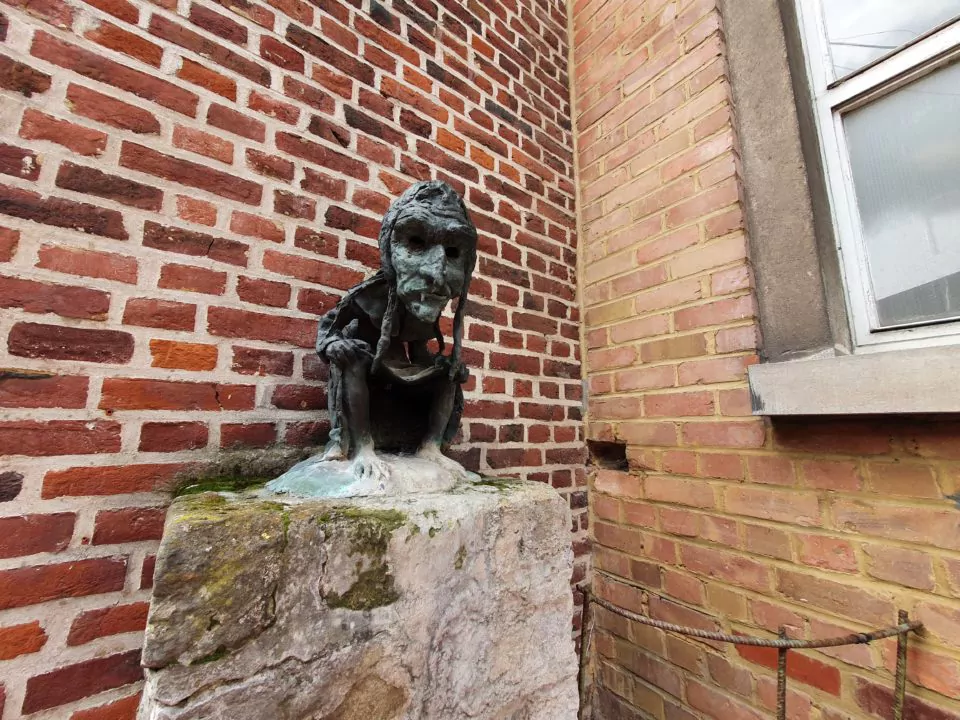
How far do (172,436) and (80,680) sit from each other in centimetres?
47

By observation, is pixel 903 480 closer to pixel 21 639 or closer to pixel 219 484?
pixel 219 484

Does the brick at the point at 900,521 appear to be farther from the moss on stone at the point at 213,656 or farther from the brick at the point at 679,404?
the moss on stone at the point at 213,656

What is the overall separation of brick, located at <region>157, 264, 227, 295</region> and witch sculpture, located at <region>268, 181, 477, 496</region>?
0.96ft

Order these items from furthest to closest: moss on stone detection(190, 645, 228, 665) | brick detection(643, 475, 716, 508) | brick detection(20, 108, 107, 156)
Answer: brick detection(643, 475, 716, 508) < brick detection(20, 108, 107, 156) < moss on stone detection(190, 645, 228, 665)

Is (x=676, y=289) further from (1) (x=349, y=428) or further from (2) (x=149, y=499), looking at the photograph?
(2) (x=149, y=499)

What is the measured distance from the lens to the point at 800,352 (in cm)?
126

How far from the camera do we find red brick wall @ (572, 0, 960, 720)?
106 cm

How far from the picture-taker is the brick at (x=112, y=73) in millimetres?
965

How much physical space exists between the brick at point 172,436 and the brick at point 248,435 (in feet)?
0.14

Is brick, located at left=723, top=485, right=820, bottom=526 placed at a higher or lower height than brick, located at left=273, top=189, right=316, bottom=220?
lower

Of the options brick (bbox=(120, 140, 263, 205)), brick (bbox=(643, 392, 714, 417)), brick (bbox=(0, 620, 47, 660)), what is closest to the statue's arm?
brick (bbox=(120, 140, 263, 205))

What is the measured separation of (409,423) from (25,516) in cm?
76

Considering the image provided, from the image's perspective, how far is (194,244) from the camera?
109 cm

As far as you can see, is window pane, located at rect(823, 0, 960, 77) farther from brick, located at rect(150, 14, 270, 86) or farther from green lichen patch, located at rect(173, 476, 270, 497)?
green lichen patch, located at rect(173, 476, 270, 497)
